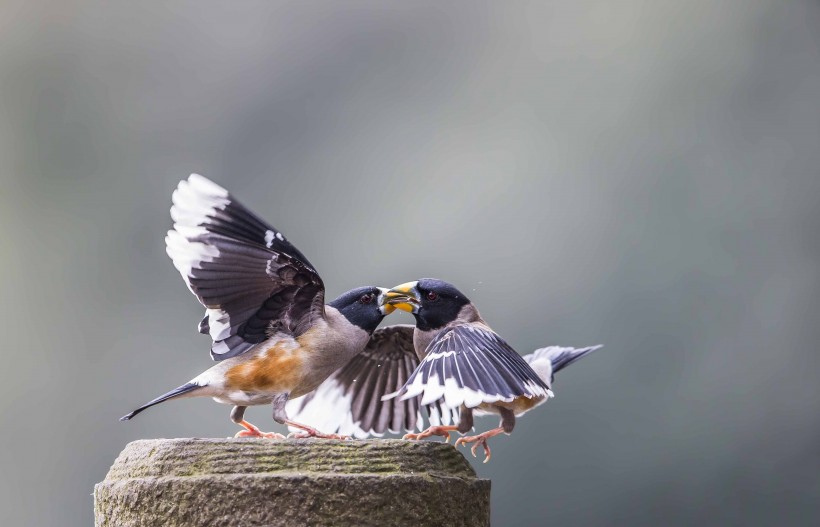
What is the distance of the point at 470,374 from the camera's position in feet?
7.79

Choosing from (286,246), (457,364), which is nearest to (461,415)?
(457,364)

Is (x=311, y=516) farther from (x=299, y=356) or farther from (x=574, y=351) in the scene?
(x=574, y=351)

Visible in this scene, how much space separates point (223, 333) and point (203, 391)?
16cm

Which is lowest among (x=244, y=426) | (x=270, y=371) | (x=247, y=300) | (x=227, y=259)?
(x=244, y=426)

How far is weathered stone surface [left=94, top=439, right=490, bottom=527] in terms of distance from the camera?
6.21ft

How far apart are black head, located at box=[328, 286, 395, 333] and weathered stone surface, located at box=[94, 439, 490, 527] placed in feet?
2.49

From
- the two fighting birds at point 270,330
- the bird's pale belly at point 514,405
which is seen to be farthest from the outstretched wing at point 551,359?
the two fighting birds at point 270,330

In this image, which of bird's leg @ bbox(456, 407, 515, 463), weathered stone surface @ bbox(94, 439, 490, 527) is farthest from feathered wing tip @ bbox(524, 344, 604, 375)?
weathered stone surface @ bbox(94, 439, 490, 527)

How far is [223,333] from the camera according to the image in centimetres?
258

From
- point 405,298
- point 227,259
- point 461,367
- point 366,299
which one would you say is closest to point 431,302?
point 405,298

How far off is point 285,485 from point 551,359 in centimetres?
172

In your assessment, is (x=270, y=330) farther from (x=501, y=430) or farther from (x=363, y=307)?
(x=501, y=430)

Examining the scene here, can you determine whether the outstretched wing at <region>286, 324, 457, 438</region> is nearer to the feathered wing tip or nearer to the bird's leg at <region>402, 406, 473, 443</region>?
the bird's leg at <region>402, 406, 473, 443</region>

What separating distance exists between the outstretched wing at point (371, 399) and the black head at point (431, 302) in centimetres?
22
